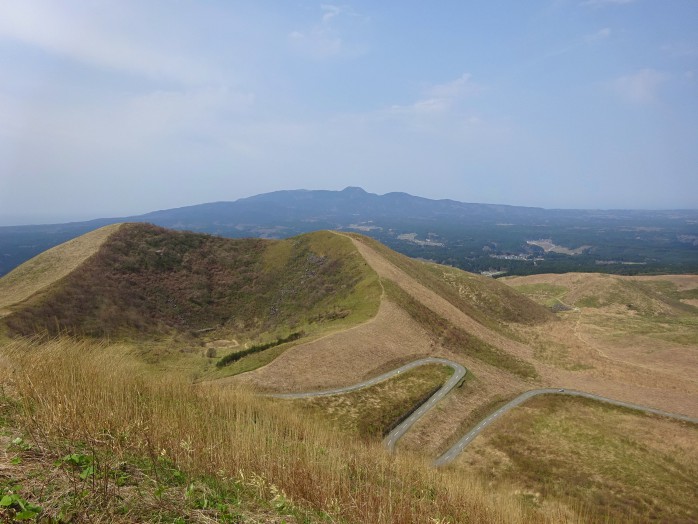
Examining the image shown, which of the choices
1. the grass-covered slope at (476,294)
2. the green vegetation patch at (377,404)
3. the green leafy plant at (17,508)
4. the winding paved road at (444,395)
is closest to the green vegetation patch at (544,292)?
the grass-covered slope at (476,294)

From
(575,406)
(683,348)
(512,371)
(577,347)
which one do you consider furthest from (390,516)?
(683,348)

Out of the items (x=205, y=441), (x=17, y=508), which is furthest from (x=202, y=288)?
(x=17, y=508)

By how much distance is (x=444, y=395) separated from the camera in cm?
4400

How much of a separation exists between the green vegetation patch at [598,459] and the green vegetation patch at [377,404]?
7533 mm

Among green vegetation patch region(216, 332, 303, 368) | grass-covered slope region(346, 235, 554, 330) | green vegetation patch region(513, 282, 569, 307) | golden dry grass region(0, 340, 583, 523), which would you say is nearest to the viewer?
golden dry grass region(0, 340, 583, 523)

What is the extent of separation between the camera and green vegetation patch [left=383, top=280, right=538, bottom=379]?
5753 centimetres

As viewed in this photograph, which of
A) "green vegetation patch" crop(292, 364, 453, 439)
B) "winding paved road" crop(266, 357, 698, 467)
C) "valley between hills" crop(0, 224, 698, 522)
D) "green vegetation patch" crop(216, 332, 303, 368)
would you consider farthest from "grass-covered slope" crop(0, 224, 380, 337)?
"green vegetation patch" crop(292, 364, 453, 439)

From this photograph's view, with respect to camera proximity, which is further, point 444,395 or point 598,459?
point 444,395

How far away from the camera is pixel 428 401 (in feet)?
140

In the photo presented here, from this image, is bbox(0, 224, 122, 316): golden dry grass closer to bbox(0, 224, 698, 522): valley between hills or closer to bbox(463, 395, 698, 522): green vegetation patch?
bbox(0, 224, 698, 522): valley between hills

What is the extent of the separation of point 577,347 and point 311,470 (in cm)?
7817

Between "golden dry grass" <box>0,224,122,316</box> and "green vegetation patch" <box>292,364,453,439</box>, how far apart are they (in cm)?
4611

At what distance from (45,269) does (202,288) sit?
85.9 feet

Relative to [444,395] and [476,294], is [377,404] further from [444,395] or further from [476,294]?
[476,294]
